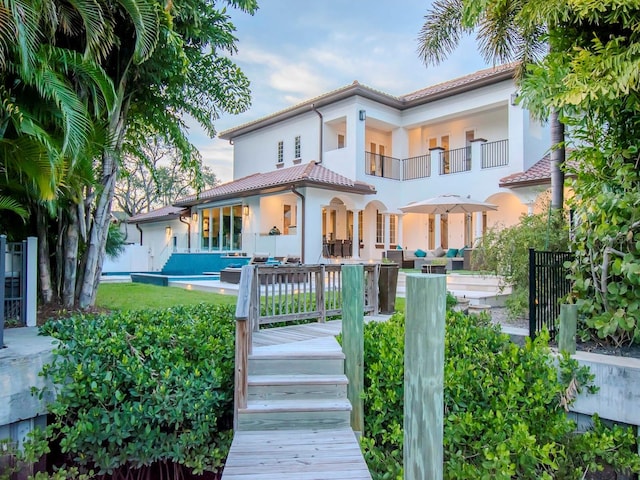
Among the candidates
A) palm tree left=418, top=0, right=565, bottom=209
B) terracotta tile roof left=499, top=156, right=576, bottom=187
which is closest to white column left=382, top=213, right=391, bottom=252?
terracotta tile roof left=499, top=156, right=576, bottom=187

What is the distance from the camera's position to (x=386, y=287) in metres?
8.86

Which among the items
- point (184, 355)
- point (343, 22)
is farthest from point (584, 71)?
point (343, 22)

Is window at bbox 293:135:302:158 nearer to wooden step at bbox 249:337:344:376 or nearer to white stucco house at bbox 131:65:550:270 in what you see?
white stucco house at bbox 131:65:550:270

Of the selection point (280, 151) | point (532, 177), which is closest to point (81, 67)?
point (532, 177)

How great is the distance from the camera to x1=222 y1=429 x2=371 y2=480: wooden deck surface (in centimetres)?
376

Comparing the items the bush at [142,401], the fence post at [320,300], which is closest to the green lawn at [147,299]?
the fence post at [320,300]

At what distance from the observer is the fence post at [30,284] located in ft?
22.1

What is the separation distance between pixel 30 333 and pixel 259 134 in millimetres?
18528

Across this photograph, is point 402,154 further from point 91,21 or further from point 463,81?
point 91,21

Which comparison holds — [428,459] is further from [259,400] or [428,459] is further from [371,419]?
[259,400]

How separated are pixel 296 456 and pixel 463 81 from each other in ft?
57.8

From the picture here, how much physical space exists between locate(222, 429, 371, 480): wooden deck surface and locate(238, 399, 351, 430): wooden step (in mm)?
80

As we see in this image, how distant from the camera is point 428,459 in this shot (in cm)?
243

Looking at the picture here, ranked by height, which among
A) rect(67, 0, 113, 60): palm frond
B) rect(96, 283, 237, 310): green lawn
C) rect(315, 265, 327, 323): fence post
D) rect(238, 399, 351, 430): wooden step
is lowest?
rect(238, 399, 351, 430): wooden step
